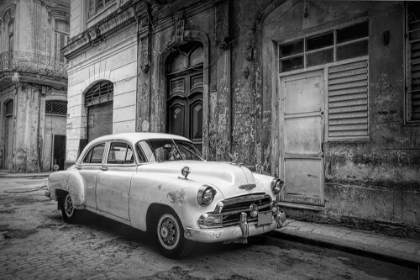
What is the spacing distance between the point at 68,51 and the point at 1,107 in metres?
10.3

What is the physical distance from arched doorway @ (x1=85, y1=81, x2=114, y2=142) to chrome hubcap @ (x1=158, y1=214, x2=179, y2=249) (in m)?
8.06

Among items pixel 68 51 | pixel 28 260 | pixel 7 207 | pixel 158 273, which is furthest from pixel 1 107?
pixel 158 273

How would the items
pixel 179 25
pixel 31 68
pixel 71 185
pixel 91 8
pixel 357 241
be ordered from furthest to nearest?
pixel 31 68 < pixel 91 8 < pixel 179 25 < pixel 71 185 < pixel 357 241

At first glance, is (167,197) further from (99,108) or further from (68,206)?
(99,108)

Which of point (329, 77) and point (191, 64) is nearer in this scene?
point (329, 77)

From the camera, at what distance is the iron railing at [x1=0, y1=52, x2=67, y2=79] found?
55.8 ft

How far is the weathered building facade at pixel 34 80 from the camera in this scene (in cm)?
1720

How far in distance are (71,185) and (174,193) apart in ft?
8.75

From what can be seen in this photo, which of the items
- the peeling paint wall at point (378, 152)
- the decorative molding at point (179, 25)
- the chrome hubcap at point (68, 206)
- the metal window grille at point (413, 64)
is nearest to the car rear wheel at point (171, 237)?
Result: the chrome hubcap at point (68, 206)

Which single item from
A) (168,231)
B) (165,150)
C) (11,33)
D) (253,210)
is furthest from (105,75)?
(11,33)

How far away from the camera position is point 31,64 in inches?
680

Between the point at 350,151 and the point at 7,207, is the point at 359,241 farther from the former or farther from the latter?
the point at 7,207

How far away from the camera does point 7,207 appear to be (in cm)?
689

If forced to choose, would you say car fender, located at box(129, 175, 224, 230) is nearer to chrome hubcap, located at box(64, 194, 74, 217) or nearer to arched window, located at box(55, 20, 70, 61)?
chrome hubcap, located at box(64, 194, 74, 217)
